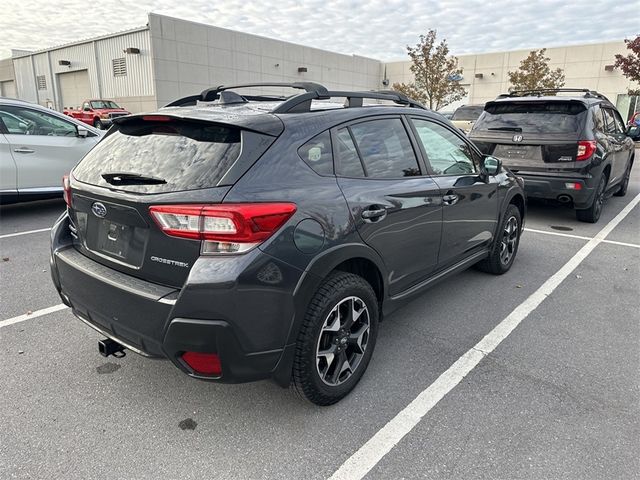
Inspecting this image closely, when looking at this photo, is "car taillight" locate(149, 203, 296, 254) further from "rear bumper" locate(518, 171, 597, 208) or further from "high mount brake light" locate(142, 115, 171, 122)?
"rear bumper" locate(518, 171, 597, 208)

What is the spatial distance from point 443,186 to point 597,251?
3402 mm

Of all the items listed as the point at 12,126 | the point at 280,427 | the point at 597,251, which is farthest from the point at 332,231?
the point at 12,126

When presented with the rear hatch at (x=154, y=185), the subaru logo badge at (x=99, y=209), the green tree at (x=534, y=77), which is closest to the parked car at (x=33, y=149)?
the rear hatch at (x=154, y=185)

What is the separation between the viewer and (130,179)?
2.38m

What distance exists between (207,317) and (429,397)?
→ 1460mm

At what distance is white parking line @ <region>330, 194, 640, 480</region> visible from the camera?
2203mm

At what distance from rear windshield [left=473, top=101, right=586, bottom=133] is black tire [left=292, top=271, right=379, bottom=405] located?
16.9 ft

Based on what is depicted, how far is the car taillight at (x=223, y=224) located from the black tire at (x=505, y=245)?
310cm

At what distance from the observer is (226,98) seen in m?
2.97

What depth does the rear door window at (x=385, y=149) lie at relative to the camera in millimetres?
2838

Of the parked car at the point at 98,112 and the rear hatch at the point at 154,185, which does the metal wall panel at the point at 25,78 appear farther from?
the rear hatch at the point at 154,185

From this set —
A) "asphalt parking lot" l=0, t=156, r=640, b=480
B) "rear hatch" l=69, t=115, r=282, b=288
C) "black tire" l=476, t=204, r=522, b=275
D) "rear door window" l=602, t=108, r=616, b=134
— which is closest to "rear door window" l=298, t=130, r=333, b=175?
"rear hatch" l=69, t=115, r=282, b=288

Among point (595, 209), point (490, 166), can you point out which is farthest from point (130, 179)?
point (595, 209)

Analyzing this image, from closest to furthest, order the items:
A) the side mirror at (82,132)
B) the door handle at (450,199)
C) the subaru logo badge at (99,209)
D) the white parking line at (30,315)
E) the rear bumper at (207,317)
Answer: the rear bumper at (207,317), the subaru logo badge at (99,209), the door handle at (450,199), the white parking line at (30,315), the side mirror at (82,132)
